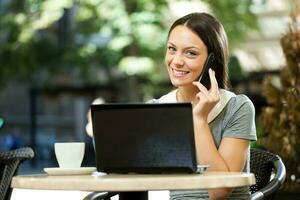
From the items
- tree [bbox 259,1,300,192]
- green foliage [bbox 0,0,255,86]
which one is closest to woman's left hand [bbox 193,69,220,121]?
tree [bbox 259,1,300,192]

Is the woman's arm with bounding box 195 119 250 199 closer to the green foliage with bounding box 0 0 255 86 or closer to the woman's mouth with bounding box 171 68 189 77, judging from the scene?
the woman's mouth with bounding box 171 68 189 77

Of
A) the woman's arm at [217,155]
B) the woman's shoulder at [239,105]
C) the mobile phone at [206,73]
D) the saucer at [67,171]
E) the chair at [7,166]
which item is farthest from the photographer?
the chair at [7,166]

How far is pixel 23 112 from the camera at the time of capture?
86.4 ft

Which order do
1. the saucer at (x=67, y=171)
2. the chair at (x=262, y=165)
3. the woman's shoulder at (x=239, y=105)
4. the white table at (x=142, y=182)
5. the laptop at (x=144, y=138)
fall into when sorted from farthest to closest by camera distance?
the chair at (x=262, y=165)
the woman's shoulder at (x=239, y=105)
the saucer at (x=67, y=171)
the laptop at (x=144, y=138)
the white table at (x=142, y=182)

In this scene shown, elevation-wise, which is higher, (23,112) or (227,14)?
(227,14)

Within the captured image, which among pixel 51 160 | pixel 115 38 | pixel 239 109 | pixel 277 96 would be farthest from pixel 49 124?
pixel 239 109

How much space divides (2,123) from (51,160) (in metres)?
17.9

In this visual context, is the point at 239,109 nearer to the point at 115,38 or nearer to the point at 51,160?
the point at 115,38

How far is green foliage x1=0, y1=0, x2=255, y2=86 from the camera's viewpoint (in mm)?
13469

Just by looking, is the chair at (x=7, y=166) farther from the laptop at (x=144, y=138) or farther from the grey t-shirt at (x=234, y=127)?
the laptop at (x=144, y=138)

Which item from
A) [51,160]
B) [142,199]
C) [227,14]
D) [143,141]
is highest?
[227,14]

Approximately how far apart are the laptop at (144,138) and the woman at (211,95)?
0.31 meters

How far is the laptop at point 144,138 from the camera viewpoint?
2.30m

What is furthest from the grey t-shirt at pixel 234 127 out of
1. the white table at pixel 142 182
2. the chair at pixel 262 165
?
the white table at pixel 142 182
